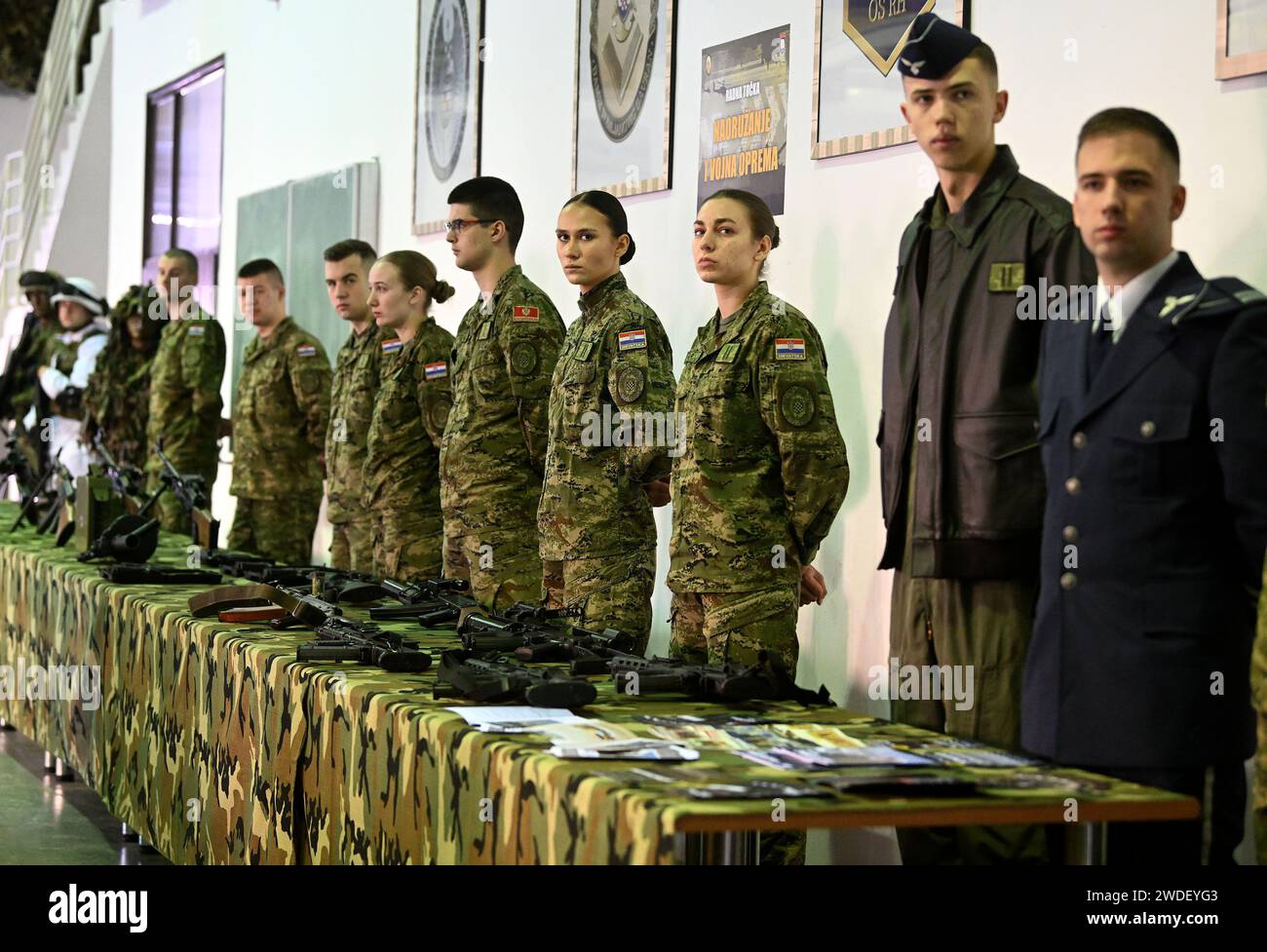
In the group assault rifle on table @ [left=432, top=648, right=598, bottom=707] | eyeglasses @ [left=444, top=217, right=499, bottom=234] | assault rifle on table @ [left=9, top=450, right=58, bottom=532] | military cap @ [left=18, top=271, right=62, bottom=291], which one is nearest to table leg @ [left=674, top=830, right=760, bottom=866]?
assault rifle on table @ [left=432, top=648, right=598, bottom=707]

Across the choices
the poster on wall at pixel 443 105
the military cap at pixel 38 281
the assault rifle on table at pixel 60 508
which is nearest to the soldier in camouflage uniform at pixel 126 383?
the military cap at pixel 38 281

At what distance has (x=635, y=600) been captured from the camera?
4363mm

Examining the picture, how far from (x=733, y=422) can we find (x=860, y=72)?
120 cm

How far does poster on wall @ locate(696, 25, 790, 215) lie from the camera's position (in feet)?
15.7

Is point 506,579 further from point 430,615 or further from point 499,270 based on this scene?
point 430,615

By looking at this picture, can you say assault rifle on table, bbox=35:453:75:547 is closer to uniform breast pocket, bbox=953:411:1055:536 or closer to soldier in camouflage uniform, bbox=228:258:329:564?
soldier in camouflage uniform, bbox=228:258:329:564

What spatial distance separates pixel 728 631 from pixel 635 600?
24.1 inches

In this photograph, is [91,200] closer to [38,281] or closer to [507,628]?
[38,281]

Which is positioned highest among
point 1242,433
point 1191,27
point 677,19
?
point 677,19

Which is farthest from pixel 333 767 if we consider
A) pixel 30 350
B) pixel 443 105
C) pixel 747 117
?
pixel 30 350

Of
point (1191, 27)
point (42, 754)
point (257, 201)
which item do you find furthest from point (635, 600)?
point (257, 201)

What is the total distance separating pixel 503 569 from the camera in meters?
4.96

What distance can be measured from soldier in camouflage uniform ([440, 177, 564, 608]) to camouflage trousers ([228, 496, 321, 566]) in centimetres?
209

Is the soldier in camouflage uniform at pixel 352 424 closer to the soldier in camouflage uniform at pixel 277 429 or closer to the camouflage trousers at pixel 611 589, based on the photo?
the soldier in camouflage uniform at pixel 277 429
